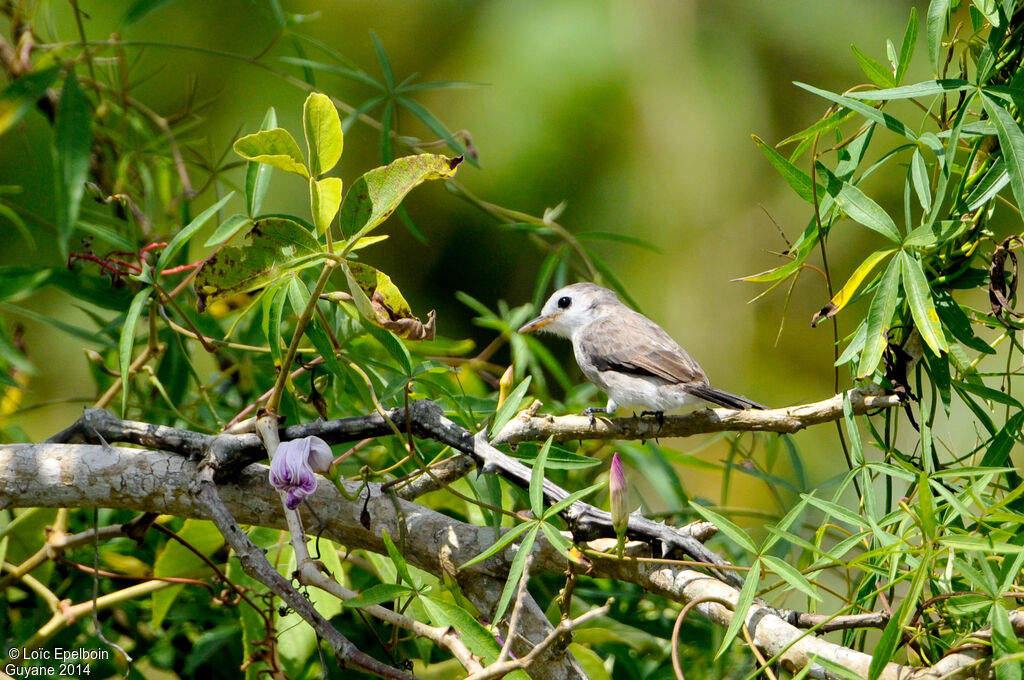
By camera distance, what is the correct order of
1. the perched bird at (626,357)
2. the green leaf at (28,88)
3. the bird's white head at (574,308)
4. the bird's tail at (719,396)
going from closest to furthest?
the green leaf at (28,88) < the bird's tail at (719,396) < the perched bird at (626,357) < the bird's white head at (574,308)

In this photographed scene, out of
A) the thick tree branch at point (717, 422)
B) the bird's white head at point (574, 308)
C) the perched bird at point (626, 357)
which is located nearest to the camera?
the thick tree branch at point (717, 422)

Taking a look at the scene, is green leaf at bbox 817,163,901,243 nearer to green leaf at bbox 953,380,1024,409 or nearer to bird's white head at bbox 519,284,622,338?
green leaf at bbox 953,380,1024,409

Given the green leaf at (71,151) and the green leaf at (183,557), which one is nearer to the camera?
the green leaf at (71,151)

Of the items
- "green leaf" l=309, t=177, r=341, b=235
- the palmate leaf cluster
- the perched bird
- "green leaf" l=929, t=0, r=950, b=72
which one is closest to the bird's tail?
the perched bird

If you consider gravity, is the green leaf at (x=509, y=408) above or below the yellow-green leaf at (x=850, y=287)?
below

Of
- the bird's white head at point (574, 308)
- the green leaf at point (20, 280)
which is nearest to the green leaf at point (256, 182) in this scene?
the green leaf at point (20, 280)

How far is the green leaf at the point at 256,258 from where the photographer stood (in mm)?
1312

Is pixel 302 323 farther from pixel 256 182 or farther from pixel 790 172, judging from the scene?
pixel 790 172

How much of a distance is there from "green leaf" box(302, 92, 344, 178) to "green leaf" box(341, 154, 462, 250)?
4 centimetres

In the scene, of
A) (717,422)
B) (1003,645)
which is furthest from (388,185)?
(1003,645)

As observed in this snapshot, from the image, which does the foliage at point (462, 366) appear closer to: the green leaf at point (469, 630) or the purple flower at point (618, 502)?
the green leaf at point (469, 630)

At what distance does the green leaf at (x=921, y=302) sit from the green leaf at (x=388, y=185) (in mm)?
743

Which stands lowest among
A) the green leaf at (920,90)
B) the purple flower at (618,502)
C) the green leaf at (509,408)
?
the purple flower at (618,502)

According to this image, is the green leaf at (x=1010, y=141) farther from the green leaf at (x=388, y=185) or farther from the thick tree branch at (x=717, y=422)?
the green leaf at (x=388, y=185)
